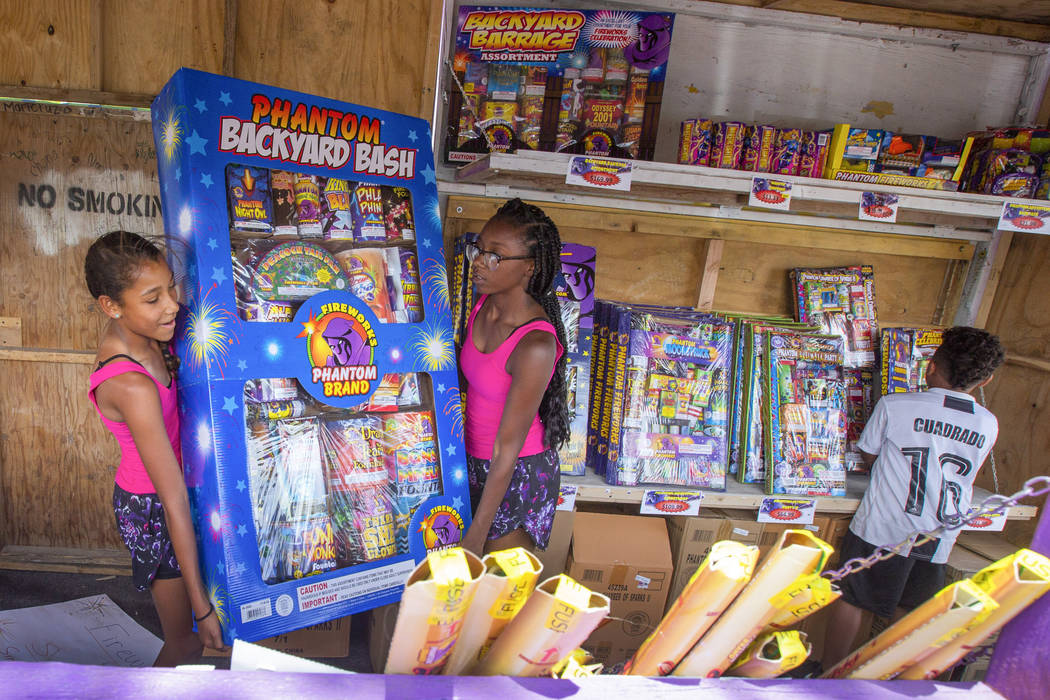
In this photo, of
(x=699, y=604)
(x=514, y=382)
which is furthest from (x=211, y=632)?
(x=699, y=604)

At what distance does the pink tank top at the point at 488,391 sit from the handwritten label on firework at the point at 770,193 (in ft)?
3.30

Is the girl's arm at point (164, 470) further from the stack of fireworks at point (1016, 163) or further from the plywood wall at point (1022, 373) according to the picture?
the plywood wall at point (1022, 373)

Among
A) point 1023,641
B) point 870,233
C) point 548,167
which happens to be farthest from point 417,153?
point 870,233

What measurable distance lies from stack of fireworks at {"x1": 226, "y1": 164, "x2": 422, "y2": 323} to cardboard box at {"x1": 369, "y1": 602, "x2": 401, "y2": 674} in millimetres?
1123

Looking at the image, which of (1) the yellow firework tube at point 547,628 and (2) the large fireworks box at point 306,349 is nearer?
(1) the yellow firework tube at point 547,628

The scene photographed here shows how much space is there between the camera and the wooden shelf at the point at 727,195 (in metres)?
2.30

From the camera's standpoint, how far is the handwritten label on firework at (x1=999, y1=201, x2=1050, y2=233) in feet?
8.10

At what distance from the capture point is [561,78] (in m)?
2.44

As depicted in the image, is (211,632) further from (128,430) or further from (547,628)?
Answer: (547,628)

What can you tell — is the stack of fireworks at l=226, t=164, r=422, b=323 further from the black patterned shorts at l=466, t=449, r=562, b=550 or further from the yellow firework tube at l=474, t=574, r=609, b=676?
the yellow firework tube at l=474, t=574, r=609, b=676

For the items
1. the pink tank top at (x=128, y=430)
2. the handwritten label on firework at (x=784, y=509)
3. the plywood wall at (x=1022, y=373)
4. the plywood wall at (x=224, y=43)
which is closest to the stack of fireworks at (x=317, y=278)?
the pink tank top at (x=128, y=430)

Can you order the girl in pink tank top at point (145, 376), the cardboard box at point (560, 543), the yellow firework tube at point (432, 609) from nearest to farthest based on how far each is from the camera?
1. the yellow firework tube at point (432, 609)
2. the girl in pink tank top at point (145, 376)
3. the cardboard box at point (560, 543)

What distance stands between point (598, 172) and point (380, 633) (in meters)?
1.98

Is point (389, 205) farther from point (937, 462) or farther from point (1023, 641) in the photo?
point (937, 462)
